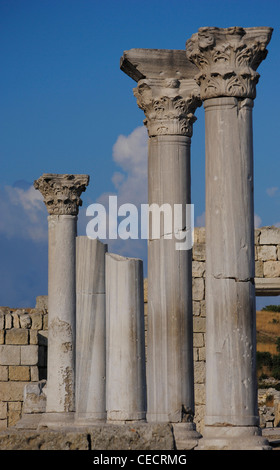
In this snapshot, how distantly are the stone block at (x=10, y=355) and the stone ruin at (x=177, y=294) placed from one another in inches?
207

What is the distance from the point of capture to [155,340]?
1844 cm

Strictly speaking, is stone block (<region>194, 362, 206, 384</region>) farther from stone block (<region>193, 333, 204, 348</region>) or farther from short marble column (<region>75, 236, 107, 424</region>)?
short marble column (<region>75, 236, 107, 424</region>)

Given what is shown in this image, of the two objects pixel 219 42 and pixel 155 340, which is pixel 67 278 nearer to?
pixel 155 340

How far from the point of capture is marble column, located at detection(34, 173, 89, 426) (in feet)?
83.9

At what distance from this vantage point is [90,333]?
2112cm

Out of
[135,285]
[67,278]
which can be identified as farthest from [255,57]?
[67,278]

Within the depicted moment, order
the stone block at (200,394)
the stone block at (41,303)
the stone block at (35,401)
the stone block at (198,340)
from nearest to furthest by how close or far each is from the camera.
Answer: the stone block at (35,401) → the stone block at (200,394) → the stone block at (198,340) → the stone block at (41,303)

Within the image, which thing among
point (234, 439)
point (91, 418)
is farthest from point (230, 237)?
point (91, 418)

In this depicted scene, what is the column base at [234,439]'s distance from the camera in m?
14.8

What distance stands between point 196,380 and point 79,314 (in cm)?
711

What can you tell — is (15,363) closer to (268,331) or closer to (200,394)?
(200,394)

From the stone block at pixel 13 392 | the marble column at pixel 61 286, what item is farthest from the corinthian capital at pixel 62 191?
the stone block at pixel 13 392

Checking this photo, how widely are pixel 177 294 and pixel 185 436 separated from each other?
243 centimetres

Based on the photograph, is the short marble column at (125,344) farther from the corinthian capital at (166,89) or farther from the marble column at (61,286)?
the marble column at (61,286)
